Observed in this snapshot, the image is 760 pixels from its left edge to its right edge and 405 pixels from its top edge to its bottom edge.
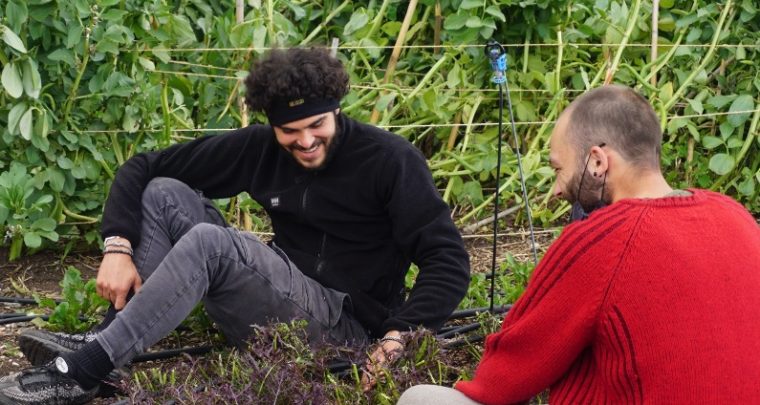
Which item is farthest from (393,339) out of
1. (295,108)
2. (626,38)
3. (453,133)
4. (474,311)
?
(626,38)

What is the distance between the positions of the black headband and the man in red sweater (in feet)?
3.59

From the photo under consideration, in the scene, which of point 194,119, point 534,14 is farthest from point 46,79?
point 534,14

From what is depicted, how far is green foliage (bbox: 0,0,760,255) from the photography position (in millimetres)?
4277

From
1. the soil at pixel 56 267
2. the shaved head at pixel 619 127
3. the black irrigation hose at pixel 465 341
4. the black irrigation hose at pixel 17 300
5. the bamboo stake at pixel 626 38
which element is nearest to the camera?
the shaved head at pixel 619 127

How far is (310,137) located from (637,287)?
1.37 meters

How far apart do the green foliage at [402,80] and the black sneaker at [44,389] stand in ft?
3.69

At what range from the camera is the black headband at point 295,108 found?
3.24 meters

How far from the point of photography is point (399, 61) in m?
5.37

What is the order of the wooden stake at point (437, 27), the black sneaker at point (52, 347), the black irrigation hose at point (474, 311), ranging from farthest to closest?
1. the wooden stake at point (437, 27)
2. the black irrigation hose at point (474, 311)
3. the black sneaker at point (52, 347)

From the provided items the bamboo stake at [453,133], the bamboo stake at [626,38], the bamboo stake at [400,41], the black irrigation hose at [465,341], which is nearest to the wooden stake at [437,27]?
the bamboo stake at [400,41]

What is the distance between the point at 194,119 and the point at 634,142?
3.10 meters

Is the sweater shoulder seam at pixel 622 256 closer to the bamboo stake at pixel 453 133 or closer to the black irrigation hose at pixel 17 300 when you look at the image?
the black irrigation hose at pixel 17 300

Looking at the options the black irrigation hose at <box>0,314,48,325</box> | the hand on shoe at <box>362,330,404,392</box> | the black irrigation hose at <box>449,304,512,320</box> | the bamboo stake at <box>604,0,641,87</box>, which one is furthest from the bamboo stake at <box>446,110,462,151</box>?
the hand on shoe at <box>362,330,404,392</box>

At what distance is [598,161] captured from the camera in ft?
7.41
